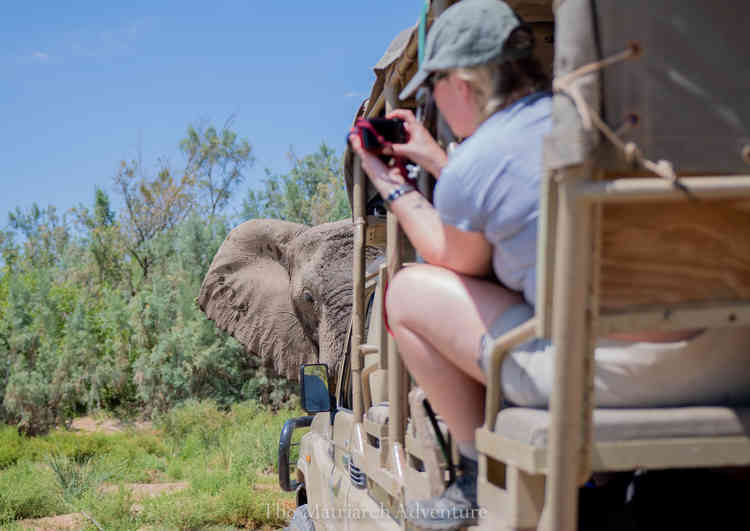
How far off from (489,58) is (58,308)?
15255 mm

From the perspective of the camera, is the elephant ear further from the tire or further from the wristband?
the wristband

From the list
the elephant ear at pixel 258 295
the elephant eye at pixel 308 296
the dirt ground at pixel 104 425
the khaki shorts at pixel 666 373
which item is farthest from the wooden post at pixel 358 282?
the dirt ground at pixel 104 425

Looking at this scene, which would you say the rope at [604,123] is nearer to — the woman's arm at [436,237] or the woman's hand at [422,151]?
the woman's arm at [436,237]

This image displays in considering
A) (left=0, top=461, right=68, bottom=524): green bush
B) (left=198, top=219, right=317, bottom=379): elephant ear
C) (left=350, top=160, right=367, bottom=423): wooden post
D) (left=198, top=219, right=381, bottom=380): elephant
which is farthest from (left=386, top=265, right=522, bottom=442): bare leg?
(left=198, top=219, right=317, bottom=379): elephant ear

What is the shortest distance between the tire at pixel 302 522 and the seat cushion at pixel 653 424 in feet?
9.70

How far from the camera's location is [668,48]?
1.30m

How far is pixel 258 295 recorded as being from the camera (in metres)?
9.91

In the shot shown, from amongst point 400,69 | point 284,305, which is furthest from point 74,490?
point 400,69

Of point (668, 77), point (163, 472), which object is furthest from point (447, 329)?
point (163, 472)

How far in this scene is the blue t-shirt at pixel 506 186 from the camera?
5.31 ft

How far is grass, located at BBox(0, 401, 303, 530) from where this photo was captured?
22.8ft

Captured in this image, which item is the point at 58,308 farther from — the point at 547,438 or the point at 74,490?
the point at 547,438

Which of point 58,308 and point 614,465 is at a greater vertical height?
point 614,465

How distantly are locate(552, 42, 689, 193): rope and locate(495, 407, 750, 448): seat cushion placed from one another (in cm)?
46
